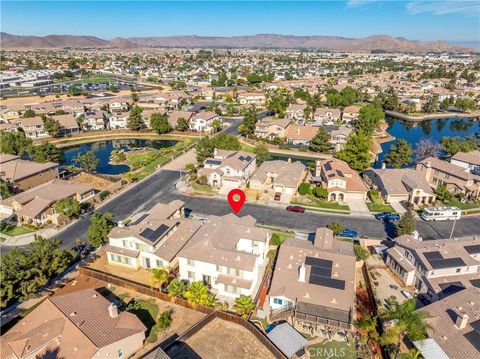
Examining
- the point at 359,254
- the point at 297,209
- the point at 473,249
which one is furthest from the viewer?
the point at 297,209

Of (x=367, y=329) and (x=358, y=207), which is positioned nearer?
(x=367, y=329)

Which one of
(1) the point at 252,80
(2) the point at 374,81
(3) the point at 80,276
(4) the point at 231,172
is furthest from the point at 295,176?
(2) the point at 374,81

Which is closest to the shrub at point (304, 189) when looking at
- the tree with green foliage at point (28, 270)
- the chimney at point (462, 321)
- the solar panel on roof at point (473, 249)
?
the solar panel on roof at point (473, 249)

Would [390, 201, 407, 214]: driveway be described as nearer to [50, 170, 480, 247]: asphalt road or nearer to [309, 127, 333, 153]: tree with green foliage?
[50, 170, 480, 247]: asphalt road

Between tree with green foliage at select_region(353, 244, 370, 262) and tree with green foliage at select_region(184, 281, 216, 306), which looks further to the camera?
tree with green foliage at select_region(353, 244, 370, 262)

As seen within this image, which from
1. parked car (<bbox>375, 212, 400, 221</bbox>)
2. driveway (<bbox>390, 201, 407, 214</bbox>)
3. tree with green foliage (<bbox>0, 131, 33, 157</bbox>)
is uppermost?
tree with green foliage (<bbox>0, 131, 33, 157</bbox>)

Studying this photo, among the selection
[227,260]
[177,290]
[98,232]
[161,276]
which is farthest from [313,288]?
[98,232]

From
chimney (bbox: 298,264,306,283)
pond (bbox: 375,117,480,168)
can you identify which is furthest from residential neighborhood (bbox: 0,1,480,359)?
pond (bbox: 375,117,480,168)

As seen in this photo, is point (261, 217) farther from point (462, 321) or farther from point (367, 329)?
point (462, 321)
